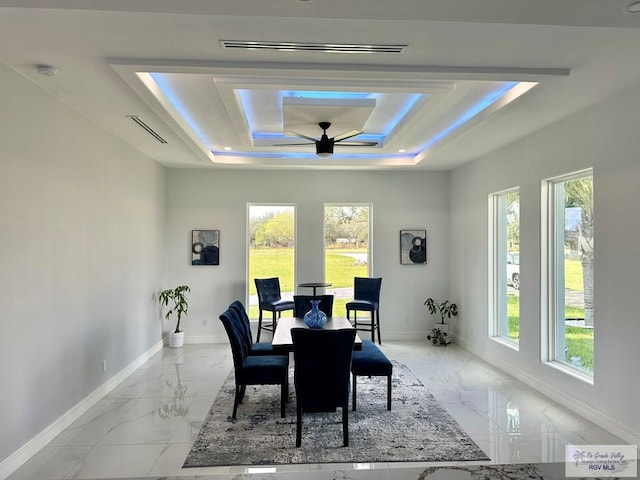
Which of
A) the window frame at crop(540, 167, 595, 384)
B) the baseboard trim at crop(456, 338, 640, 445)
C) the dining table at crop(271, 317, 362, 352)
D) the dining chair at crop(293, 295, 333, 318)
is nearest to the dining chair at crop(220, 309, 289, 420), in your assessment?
the dining table at crop(271, 317, 362, 352)

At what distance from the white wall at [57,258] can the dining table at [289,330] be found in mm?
1904

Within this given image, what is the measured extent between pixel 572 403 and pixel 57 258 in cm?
504

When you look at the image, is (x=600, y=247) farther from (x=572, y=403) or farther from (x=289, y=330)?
(x=289, y=330)

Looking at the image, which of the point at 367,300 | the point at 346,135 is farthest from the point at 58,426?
the point at 367,300

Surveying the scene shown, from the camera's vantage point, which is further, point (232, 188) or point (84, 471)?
point (232, 188)

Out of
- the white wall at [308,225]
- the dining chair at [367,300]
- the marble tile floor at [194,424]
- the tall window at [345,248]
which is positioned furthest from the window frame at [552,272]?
the tall window at [345,248]

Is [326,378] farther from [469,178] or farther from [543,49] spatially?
[469,178]

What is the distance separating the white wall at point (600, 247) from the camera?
342 cm

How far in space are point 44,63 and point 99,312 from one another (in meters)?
2.60

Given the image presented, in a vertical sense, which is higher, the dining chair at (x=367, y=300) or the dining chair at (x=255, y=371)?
the dining chair at (x=367, y=300)

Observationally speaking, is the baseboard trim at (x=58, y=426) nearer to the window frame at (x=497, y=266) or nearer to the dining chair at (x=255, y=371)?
the dining chair at (x=255, y=371)

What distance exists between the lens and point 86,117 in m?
4.18

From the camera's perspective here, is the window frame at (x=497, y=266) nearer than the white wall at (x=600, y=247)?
No

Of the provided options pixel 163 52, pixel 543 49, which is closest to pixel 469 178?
pixel 543 49
